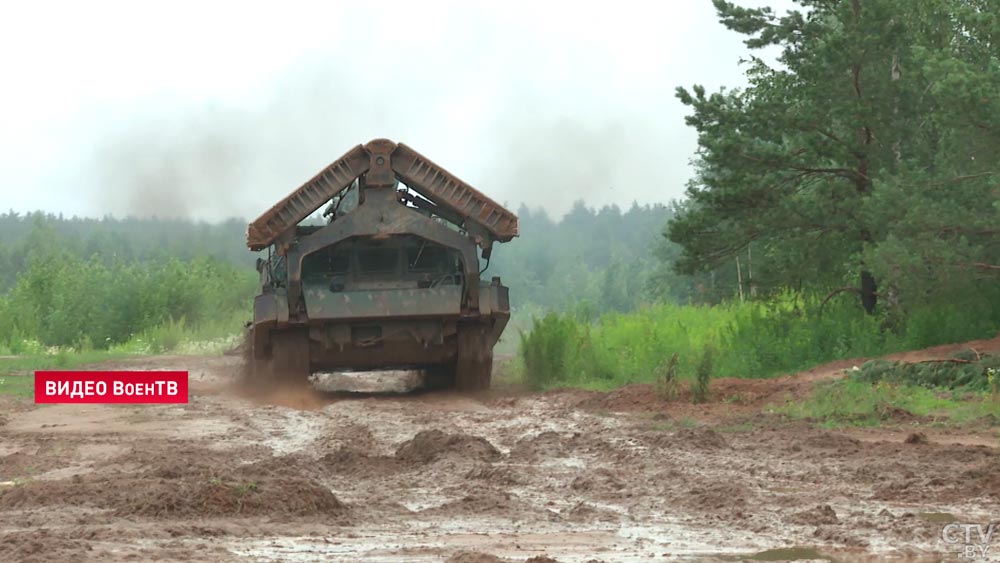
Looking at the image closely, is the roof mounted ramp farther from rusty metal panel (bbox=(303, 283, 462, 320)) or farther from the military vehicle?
rusty metal panel (bbox=(303, 283, 462, 320))

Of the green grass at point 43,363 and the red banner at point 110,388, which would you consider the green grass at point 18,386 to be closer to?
the red banner at point 110,388

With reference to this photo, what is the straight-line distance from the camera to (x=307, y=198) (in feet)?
61.0

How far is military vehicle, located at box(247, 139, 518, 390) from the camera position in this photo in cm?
1839

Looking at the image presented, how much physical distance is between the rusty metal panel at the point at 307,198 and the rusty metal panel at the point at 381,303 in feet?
2.83

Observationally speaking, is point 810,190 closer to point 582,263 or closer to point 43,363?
point 43,363

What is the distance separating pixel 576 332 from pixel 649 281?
34.7 metres

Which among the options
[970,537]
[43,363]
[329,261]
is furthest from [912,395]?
[43,363]

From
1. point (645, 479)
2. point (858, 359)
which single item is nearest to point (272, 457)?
point (645, 479)

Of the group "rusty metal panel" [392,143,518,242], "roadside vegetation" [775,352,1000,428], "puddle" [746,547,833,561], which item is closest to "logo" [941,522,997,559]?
"puddle" [746,547,833,561]

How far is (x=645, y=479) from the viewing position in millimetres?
10281

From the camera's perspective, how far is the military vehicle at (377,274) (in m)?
18.4

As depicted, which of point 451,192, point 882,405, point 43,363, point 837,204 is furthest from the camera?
point 43,363

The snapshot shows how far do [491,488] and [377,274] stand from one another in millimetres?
9644

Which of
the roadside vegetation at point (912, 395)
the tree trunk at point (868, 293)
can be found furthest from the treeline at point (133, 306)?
the roadside vegetation at point (912, 395)
